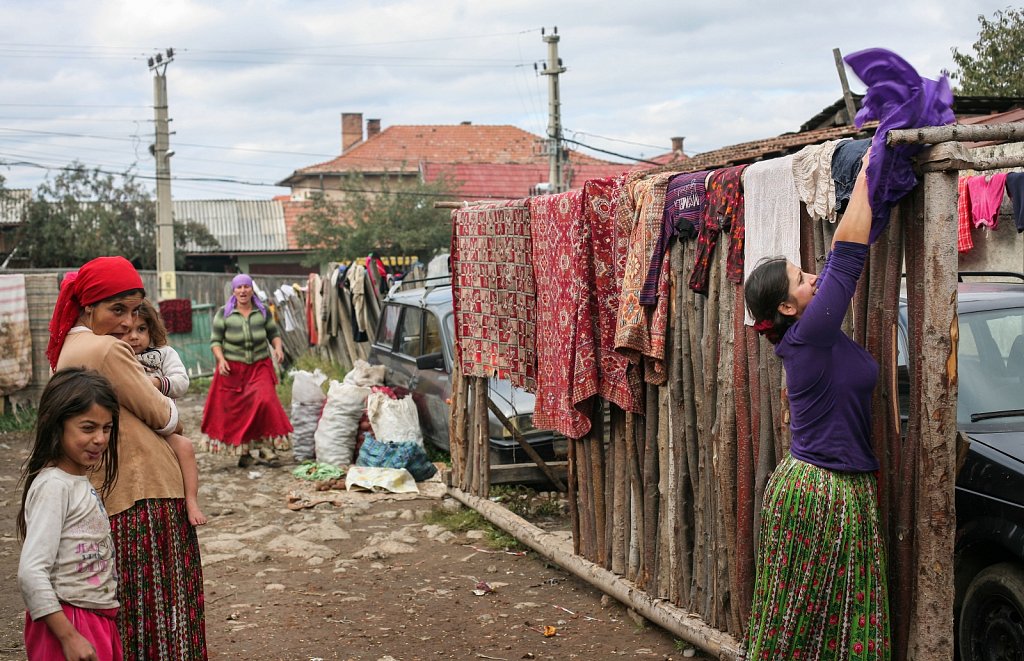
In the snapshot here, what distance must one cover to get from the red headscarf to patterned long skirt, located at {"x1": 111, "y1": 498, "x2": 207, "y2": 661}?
0.70 metres

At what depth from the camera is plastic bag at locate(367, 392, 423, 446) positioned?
404 inches

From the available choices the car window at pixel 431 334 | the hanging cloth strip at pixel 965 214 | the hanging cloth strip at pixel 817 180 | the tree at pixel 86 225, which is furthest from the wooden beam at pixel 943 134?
the tree at pixel 86 225

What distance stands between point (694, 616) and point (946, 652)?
1.66 meters

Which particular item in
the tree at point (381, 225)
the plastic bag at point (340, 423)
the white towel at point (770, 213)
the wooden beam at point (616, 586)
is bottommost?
the wooden beam at point (616, 586)

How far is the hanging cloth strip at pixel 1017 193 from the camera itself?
29.3 ft

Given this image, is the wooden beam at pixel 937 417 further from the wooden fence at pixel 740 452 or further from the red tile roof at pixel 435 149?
the red tile roof at pixel 435 149

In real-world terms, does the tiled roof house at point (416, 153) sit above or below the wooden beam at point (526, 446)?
above

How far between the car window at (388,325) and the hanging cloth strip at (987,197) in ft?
19.6

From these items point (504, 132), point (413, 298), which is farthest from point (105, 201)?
point (413, 298)

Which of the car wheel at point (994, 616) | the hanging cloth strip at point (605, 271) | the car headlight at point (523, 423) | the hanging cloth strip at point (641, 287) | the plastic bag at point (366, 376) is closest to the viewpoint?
the car wheel at point (994, 616)

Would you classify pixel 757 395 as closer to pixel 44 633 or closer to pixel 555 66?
pixel 44 633

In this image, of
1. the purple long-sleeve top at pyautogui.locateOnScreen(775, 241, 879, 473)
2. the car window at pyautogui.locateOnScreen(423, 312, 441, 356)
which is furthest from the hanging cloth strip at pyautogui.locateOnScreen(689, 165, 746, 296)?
the car window at pyautogui.locateOnScreen(423, 312, 441, 356)

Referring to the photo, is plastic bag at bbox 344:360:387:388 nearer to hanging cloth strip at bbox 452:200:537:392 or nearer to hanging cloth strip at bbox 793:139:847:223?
hanging cloth strip at bbox 452:200:537:392

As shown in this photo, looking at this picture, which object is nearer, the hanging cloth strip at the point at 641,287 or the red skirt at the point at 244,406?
the hanging cloth strip at the point at 641,287
